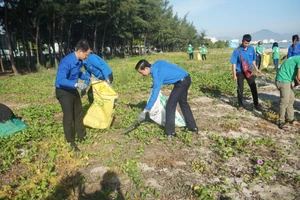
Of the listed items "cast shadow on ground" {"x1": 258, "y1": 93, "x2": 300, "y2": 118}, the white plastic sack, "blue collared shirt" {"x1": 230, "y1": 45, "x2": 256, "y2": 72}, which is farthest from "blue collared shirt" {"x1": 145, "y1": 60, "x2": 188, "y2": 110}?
"cast shadow on ground" {"x1": 258, "y1": 93, "x2": 300, "y2": 118}

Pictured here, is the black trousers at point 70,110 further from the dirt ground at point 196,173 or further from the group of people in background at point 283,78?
the group of people in background at point 283,78

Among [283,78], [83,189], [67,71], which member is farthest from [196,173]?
[283,78]

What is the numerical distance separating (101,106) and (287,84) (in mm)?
3572

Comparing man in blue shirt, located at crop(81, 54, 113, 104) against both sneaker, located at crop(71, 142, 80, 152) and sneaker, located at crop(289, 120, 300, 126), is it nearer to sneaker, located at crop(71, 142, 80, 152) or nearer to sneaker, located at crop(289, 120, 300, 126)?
sneaker, located at crop(71, 142, 80, 152)

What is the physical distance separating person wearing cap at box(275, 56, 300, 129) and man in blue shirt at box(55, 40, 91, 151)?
3582 millimetres

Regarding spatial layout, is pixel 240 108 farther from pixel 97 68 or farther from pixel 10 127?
pixel 10 127

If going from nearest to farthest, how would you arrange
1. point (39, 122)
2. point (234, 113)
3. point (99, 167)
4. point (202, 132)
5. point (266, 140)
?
point (99, 167)
point (266, 140)
point (202, 132)
point (39, 122)
point (234, 113)

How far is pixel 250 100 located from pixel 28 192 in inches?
239

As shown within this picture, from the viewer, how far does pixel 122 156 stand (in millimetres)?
3752

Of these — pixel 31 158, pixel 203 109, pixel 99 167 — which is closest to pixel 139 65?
pixel 99 167

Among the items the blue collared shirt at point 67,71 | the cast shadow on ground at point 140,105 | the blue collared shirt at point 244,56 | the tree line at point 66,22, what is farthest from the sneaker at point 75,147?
the tree line at point 66,22

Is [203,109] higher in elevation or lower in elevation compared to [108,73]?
lower

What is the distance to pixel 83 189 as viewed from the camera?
9.80 feet

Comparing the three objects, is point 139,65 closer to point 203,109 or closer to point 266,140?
point 266,140
